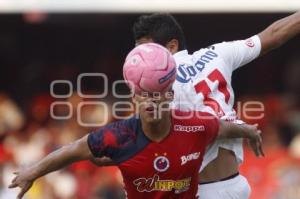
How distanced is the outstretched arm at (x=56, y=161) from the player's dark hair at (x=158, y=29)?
93 cm

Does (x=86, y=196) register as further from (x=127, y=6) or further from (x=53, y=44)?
(x=53, y=44)

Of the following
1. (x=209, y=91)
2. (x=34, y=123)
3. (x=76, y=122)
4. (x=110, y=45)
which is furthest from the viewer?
(x=110, y=45)

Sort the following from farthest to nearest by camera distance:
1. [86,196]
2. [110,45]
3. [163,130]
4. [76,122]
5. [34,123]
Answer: [110,45], [34,123], [76,122], [86,196], [163,130]

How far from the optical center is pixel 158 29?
6.43m

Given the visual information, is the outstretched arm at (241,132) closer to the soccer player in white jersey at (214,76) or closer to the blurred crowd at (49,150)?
the soccer player in white jersey at (214,76)

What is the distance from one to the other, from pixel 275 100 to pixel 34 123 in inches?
127

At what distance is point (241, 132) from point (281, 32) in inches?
28.7

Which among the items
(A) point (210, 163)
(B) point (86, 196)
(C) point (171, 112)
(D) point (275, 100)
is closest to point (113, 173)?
(B) point (86, 196)

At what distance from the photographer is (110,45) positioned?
50.2 feet

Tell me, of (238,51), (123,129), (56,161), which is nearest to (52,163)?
(56,161)

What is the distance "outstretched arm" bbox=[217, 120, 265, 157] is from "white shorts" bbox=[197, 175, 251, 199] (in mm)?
315

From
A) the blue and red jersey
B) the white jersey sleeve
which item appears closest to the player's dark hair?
the white jersey sleeve

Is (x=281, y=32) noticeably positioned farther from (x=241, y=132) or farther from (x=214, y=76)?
(x=241, y=132)

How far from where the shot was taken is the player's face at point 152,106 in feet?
18.4
